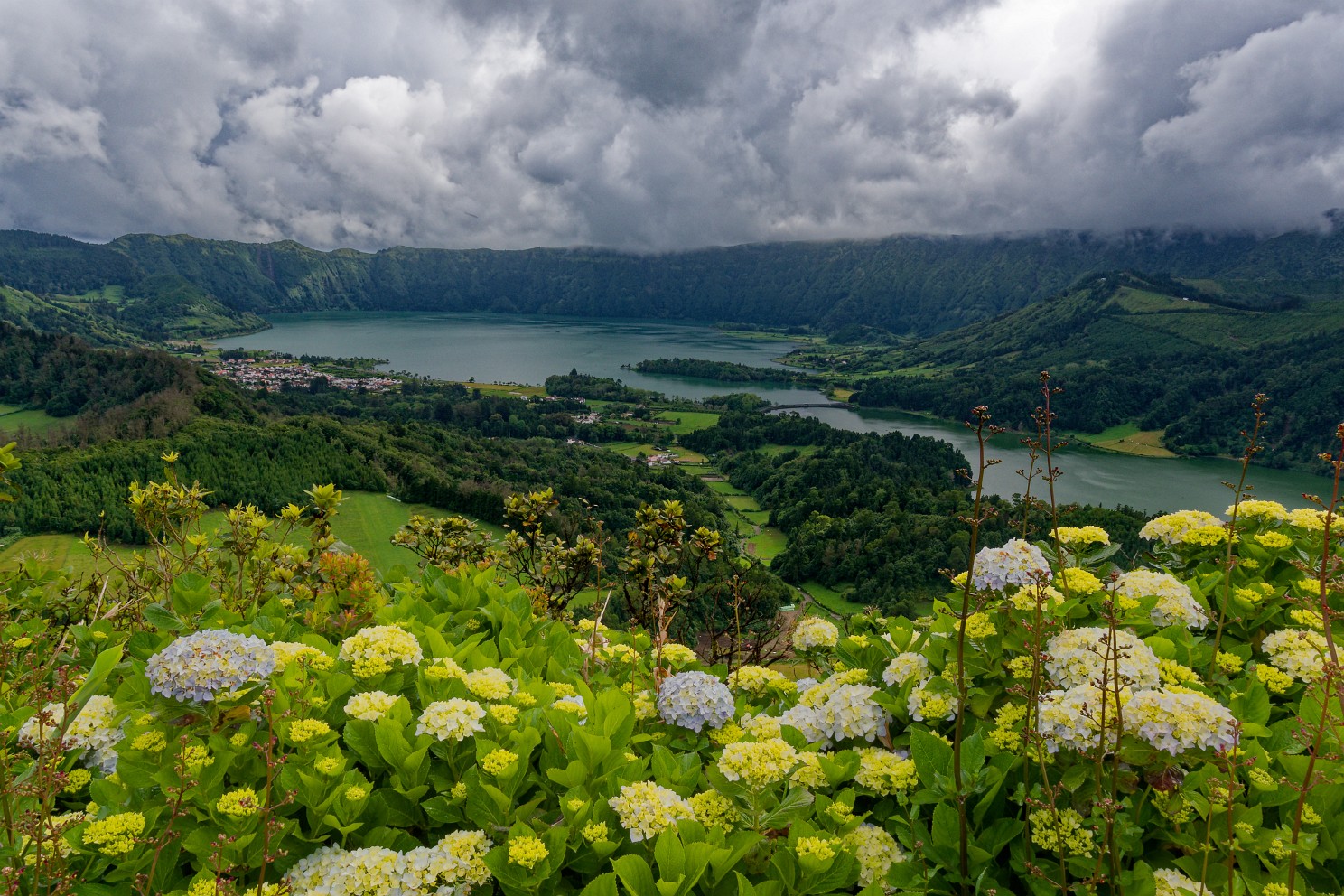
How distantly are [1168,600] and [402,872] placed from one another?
353cm

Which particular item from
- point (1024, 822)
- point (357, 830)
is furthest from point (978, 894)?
point (357, 830)

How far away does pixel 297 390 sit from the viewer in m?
131

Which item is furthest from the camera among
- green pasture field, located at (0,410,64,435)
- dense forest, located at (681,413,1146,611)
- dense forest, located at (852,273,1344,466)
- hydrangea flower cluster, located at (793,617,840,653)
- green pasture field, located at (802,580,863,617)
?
dense forest, located at (852,273,1344,466)

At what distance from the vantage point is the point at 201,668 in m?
2.26

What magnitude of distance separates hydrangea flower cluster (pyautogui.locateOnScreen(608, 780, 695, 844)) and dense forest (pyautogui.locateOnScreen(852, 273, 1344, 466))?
112592 mm

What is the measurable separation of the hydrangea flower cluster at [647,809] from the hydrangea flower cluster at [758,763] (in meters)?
0.20

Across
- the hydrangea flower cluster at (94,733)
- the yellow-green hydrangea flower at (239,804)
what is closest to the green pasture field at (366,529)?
the hydrangea flower cluster at (94,733)

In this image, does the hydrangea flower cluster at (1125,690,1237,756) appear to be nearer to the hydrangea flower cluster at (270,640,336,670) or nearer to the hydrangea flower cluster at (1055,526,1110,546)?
the hydrangea flower cluster at (1055,526,1110,546)

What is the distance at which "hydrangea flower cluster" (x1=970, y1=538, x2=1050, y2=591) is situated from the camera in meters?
2.73

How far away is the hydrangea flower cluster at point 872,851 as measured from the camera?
2.20m

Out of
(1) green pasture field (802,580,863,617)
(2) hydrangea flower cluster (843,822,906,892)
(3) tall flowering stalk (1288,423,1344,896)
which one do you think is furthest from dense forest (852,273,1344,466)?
(2) hydrangea flower cluster (843,822,906,892)

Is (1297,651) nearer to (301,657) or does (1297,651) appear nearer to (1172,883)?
(1172,883)

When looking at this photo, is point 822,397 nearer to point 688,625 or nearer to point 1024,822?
point 688,625

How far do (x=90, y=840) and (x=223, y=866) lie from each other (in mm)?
403
